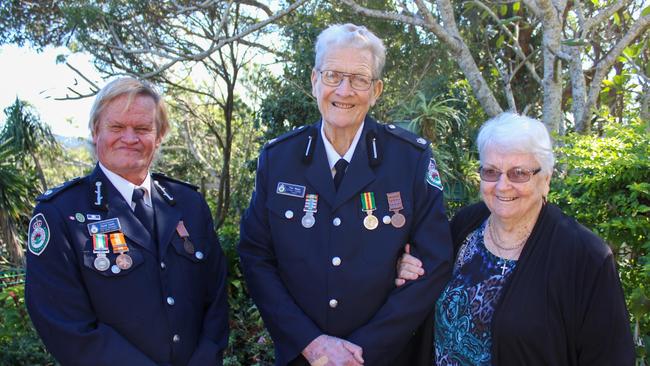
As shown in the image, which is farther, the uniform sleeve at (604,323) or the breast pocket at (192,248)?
the breast pocket at (192,248)

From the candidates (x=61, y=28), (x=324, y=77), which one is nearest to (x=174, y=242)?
(x=324, y=77)

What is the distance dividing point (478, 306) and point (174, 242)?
4.17 feet

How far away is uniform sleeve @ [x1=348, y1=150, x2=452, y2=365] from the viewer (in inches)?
94.1

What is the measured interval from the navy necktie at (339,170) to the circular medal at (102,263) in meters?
0.98

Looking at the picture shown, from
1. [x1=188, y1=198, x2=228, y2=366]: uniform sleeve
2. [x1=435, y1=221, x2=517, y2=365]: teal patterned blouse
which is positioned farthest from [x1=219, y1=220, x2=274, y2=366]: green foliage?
[x1=435, y1=221, x2=517, y2=365]: teal patterned blouse

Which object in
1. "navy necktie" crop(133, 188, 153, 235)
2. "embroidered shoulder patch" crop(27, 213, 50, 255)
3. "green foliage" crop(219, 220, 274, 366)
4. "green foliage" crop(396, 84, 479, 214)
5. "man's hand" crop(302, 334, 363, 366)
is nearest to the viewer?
"embroidered shoulder patch" crop(27, 213, 50, 255)

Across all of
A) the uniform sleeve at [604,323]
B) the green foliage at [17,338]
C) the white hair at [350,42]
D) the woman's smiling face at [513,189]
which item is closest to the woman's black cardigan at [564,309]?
the uniform sleeve at [604,323]

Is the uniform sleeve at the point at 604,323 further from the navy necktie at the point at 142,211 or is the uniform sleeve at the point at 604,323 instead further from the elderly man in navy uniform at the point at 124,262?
the navy necktie at the point at 142,211

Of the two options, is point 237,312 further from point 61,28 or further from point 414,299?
point 61,28

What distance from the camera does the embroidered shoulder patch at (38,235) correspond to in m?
2.23

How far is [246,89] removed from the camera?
46.7 ft

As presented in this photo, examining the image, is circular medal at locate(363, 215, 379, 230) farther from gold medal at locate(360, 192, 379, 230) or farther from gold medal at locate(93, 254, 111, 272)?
gold medal at locate(93, 254, 111, 272)

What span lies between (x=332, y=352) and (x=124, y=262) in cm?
90

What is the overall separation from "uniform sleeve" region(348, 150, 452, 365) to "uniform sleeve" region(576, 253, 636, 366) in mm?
555
